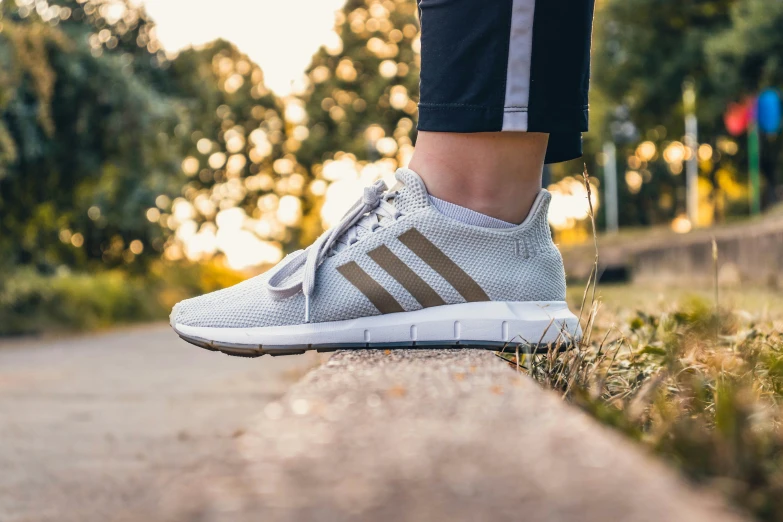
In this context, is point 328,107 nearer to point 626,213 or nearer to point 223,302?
point 626,213

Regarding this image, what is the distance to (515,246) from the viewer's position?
1.61 metres

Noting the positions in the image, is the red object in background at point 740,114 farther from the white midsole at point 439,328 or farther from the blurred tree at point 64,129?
the white midsole at point 439,328

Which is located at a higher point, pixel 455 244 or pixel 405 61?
pixel 405 61

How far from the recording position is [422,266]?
1.60m

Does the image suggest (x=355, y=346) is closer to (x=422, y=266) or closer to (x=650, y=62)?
(x=422, y=266)

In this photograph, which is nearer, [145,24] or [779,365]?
[779,365]

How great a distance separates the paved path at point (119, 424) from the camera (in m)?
1.34

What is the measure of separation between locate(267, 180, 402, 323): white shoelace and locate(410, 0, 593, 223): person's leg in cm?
10

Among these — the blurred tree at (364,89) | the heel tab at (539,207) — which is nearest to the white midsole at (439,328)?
the heel tab at (539,207)

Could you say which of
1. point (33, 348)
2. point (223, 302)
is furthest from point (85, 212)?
point (223, 302)

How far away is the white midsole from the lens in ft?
5.17

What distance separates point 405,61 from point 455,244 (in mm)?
26824

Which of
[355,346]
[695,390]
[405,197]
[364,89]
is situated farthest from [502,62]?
[364,89]

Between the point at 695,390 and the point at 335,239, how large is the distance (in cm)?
92
